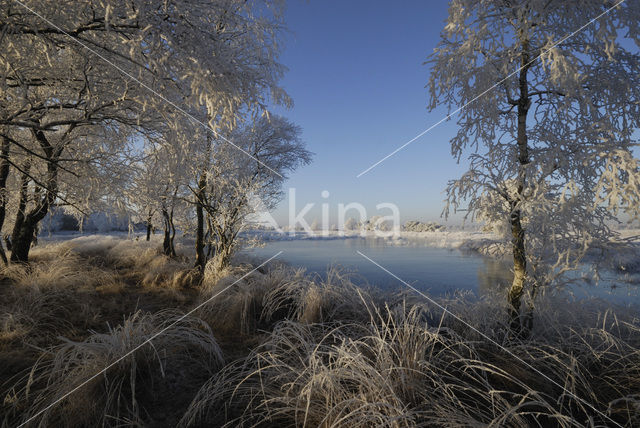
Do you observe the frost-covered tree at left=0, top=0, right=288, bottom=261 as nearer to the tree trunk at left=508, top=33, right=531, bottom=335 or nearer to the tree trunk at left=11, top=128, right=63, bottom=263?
the tree trunk at left=11, top=128, right=63, bottom=263

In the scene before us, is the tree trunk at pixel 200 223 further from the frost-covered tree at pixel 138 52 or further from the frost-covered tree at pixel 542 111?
the frost-covered tree at pixel 542 111

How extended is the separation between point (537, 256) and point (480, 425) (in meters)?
3.07

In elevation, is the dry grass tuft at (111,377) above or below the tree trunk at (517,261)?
below

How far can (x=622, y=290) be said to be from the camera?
328 inches

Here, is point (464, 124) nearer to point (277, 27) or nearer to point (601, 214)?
point (601, 214)

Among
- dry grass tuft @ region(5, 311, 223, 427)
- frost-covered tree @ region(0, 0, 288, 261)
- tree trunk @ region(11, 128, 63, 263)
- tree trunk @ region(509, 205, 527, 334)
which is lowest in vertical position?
dry grass tuft @ region(5, 311, 223, 427)

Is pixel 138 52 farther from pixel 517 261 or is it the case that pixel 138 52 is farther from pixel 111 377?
pixel 517 261

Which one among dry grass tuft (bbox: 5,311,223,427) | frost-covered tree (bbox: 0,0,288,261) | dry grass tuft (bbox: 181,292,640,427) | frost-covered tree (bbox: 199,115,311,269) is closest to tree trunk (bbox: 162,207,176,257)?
frost-covered tree (bbox: 199,115,311,269)

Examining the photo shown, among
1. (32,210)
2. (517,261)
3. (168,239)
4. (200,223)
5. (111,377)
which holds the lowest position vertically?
(111,377)

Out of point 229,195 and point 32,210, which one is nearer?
point 32,210

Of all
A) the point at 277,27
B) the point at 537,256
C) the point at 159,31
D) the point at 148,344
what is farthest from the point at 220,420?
the point at 277,27

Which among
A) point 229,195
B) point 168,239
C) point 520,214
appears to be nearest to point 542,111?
point 520,214

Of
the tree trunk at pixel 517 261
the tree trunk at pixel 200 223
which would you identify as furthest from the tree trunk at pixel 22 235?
the tree trunk at pixel 517 261

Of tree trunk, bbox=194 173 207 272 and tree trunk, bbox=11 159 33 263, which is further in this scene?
tree trunk, bbox=194 173 207 272
